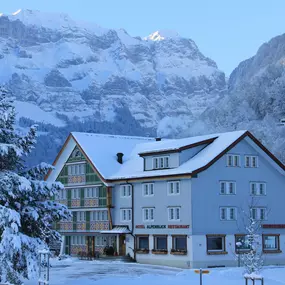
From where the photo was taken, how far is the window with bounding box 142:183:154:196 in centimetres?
7075

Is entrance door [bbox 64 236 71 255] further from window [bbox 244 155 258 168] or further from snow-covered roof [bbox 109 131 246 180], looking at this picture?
window [bbox 244 155 258 168]

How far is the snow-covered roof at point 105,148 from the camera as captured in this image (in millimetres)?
78188

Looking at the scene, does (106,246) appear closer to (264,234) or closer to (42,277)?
(264,234)

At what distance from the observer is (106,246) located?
3012 inches

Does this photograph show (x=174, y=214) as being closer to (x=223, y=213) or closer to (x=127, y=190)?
(x=223, y=213)

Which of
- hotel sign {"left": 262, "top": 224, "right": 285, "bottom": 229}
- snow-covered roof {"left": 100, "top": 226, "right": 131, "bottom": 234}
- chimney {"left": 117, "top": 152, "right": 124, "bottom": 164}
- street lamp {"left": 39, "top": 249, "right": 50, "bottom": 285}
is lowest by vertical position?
street lamp {"left": 39, "top": 249, "right": 50, "bottom": 285}

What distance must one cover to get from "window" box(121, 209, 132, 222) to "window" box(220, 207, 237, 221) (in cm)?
1060

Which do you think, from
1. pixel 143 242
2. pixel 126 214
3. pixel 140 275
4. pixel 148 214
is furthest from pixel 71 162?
pixel 140 275

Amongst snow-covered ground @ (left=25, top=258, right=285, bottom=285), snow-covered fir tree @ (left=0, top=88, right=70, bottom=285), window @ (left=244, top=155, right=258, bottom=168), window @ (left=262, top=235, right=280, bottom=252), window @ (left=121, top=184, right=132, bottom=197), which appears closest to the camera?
snow-covered fir tree @ (left=0, top=88, right=70, bottom=285)

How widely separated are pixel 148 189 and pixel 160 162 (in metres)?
2.96

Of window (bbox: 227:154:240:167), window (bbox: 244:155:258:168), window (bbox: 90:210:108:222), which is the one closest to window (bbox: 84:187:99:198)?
window (bbox: 90:210:108:222)

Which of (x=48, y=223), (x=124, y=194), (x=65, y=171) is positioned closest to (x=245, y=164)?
(x=124, y=194)

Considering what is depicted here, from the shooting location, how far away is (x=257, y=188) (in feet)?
234

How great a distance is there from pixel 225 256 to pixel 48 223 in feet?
89.4
